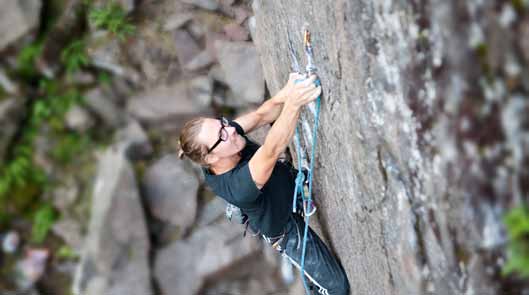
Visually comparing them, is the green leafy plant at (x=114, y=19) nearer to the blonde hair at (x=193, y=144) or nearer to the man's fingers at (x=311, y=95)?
the blonde hair at (x=193, y=144)

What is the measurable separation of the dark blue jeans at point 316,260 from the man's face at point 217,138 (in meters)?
1.01

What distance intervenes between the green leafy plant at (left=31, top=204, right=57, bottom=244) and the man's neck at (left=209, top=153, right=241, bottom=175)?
6.06 m

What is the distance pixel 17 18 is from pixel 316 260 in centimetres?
618

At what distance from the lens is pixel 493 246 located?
2020mm

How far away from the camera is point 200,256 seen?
7461 millimetres

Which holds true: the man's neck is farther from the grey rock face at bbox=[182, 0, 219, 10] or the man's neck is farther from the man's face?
the grey rock face at bbox=[182, 0, 219, 10]

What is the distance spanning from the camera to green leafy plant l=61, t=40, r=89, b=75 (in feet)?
24.8

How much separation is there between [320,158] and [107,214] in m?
4.86

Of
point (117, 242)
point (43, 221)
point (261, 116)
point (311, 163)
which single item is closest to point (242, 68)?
point (261, 116)

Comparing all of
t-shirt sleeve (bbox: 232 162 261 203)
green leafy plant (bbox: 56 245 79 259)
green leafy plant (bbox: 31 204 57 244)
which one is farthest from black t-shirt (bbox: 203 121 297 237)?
green leafy plant (bbox: 31 204 57 244)

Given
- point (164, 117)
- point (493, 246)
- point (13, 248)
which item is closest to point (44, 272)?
point (13, 248)

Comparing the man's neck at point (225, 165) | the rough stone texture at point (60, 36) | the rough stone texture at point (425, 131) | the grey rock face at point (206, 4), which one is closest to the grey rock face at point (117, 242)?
the rough stone texture at point (60, 36)

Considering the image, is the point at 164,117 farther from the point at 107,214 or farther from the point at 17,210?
the point at 17,210

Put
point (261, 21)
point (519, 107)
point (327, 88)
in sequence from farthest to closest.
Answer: point (261, 21) < point (327, 88) < point (519, 107)
